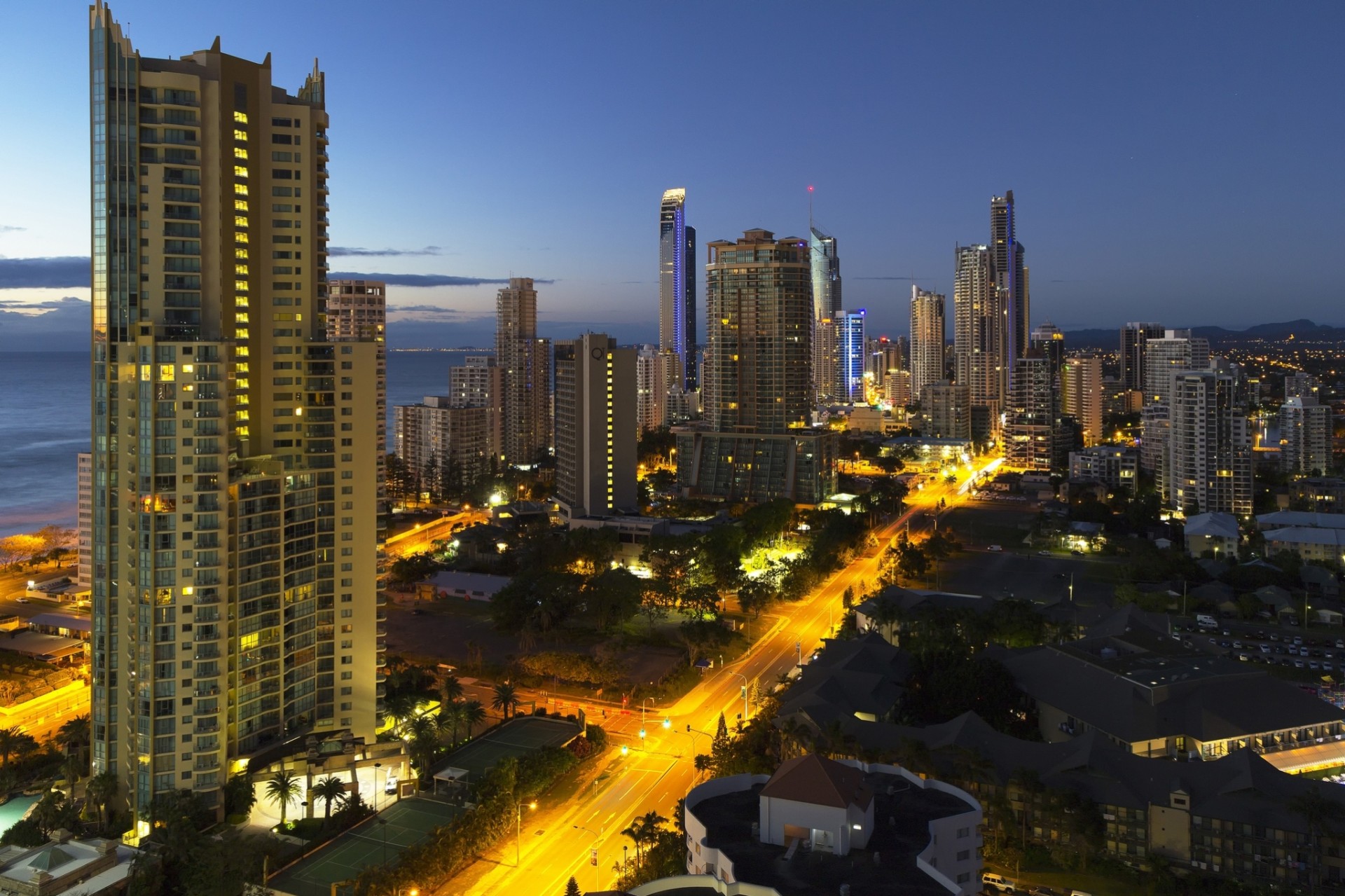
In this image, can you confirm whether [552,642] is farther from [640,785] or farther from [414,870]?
[414,870]

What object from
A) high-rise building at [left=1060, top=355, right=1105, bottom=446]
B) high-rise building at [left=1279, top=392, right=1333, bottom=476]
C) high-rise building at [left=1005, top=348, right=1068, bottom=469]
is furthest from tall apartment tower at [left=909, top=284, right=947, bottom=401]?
high-rise building at [left=1279, top=392, right=1333, bottom=476]

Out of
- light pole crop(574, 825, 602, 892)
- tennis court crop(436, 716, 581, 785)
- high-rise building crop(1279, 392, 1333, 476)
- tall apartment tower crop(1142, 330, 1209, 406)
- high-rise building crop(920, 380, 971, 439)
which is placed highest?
tall apartment tower crop(1142, 330, 1209, 406)

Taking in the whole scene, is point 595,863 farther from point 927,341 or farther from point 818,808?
point 927,341

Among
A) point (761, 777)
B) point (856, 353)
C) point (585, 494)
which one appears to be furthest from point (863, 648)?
point (856, 353)

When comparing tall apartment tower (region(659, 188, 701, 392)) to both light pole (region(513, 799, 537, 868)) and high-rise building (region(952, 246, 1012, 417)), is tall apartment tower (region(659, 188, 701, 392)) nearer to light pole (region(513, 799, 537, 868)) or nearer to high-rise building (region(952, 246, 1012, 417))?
high-rise building (region(952, 246, 1012, 417))

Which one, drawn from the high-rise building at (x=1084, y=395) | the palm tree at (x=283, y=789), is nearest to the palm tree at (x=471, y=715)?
the palm tree at (x=283, y=789)

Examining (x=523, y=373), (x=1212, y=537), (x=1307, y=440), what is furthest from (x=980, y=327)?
(x=1212, y=537)
